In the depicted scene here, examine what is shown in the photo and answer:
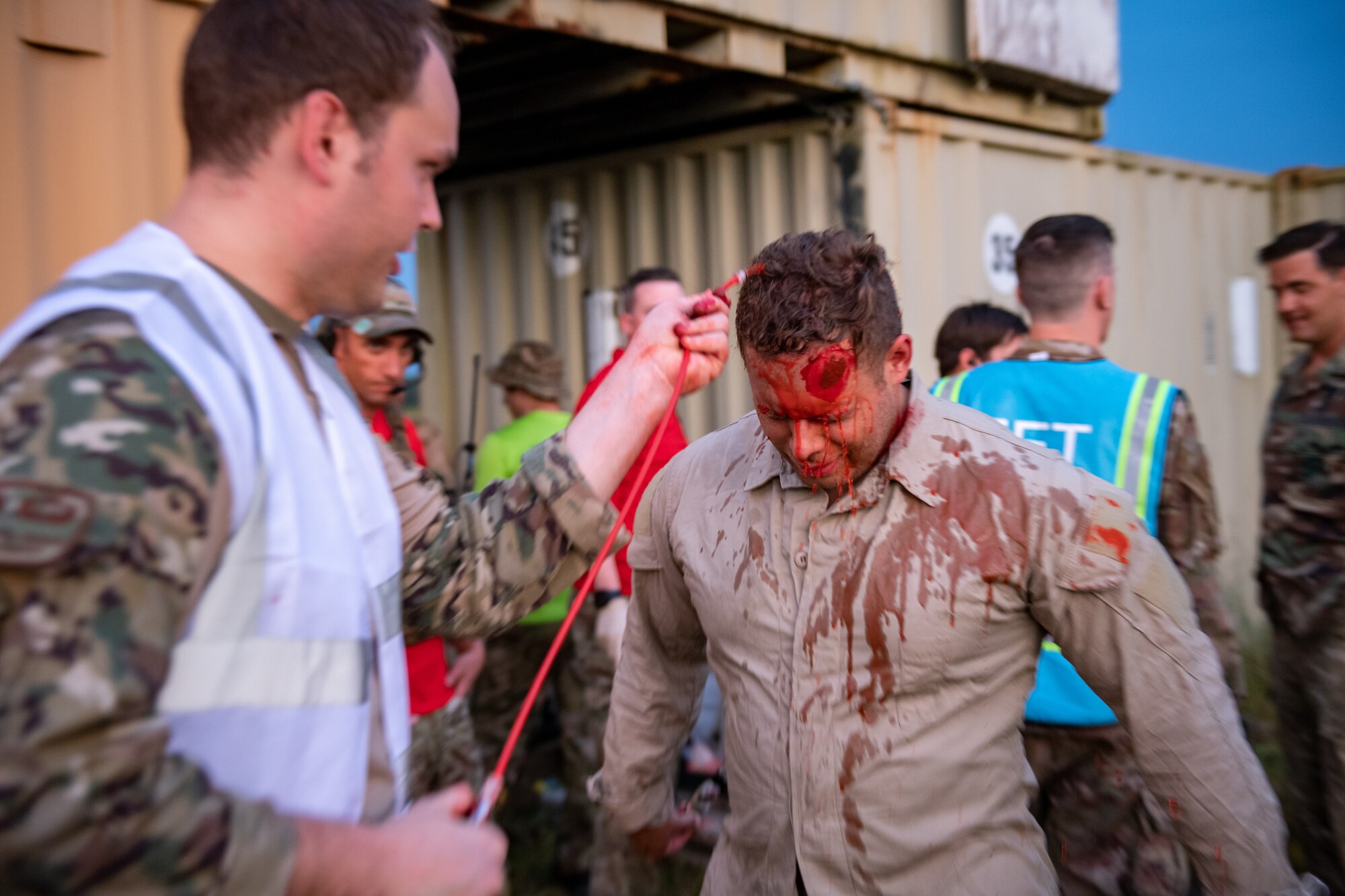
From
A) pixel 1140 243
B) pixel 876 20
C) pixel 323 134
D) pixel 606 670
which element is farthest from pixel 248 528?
pixel 1140 243

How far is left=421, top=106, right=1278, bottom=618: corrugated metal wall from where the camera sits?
5301 mm

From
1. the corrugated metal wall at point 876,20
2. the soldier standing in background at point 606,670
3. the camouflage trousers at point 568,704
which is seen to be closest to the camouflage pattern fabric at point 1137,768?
the soldier standing in background at point 606,670

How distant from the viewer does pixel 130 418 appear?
3.08 feet

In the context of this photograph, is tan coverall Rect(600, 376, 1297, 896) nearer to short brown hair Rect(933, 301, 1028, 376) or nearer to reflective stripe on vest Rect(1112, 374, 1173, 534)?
reflective stripe on vest Rect(1112, 374, 1173, 534)

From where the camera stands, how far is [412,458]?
3.66 metres

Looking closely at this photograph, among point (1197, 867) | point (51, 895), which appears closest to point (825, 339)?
point (1197, 867)

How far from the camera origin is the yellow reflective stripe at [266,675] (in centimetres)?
102

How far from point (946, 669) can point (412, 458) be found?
2415 mm

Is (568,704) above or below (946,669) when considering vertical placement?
below

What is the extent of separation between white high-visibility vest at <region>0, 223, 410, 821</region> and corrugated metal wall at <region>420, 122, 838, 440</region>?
4.17m

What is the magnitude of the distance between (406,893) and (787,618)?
3.17 ft

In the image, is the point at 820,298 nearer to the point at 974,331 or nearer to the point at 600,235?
the point at 974,331

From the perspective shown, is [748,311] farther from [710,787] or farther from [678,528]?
[710,787]

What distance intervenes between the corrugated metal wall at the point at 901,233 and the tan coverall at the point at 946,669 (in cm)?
343
